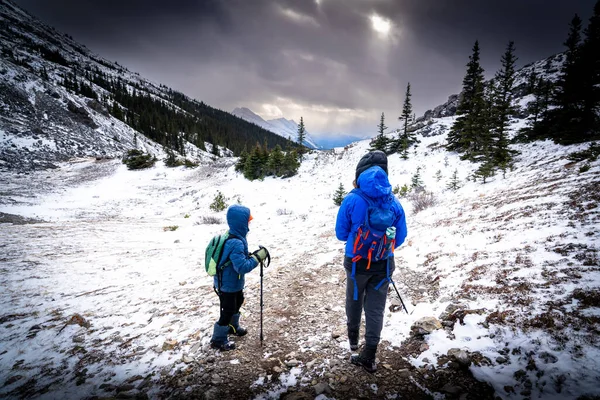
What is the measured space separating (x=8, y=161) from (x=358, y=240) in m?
57.2

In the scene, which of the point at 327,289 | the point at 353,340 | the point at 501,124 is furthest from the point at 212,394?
the point at 501,124

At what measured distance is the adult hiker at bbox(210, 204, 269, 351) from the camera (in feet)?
11.6

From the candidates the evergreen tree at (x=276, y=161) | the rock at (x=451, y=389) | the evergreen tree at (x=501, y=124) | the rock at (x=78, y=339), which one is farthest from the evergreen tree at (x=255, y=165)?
the rock at (x=451, y=389)

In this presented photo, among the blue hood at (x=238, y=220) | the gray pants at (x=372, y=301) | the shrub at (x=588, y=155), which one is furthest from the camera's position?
the shrub at (x=588, y=155)

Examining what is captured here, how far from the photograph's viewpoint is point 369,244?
2.98m

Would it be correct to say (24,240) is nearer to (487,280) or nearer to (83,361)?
(83,361)

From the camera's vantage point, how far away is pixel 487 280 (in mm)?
4301

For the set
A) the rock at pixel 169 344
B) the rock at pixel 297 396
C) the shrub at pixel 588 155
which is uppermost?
the shrub at pixel 588 155

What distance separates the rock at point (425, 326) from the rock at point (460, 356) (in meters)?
0.51

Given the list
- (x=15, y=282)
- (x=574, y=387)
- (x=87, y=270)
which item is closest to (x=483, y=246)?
(x=574, y=387)

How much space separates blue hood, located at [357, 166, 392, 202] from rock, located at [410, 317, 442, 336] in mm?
2286

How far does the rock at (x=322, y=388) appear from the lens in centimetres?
289

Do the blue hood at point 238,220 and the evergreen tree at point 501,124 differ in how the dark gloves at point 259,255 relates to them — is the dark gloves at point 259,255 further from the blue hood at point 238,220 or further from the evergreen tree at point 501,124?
the evergreen tree at point 501,124

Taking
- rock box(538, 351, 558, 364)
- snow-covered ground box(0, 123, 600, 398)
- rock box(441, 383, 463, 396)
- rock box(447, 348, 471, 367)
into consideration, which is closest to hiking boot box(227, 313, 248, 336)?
snow-covered ground box(0, 123, 600, 398)
